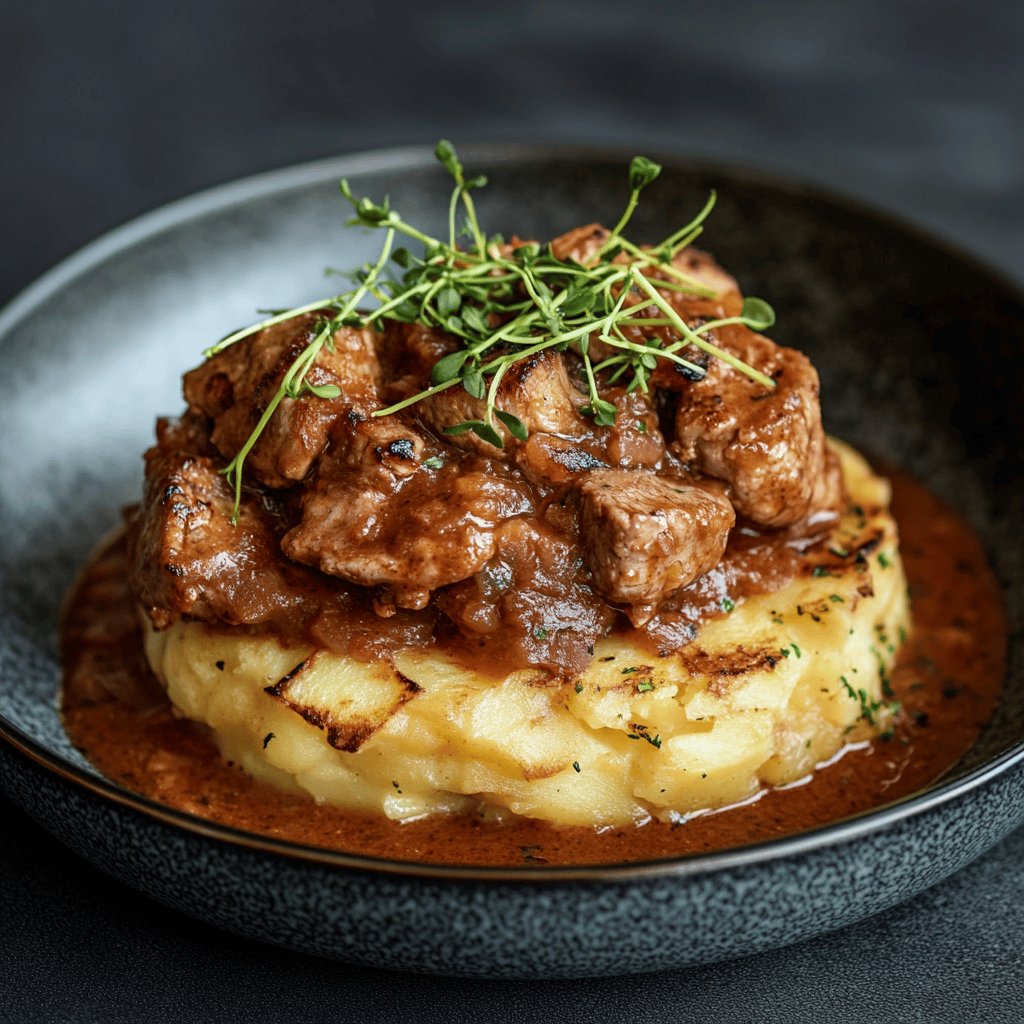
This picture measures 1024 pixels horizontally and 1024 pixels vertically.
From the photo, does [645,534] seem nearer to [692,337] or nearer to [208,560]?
[692,337]

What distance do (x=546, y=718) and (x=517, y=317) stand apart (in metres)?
1.23

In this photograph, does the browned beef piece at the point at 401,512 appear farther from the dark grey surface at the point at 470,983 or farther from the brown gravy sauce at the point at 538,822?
the dark grey surface at the point at 470,983

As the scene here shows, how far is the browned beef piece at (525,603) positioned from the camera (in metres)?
4.02

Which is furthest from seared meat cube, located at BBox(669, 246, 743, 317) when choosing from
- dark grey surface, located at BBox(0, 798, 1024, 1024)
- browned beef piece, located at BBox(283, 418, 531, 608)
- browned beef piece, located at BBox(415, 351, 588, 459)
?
dark grey surface, located at BBox(0, 798, 1024, 1024)

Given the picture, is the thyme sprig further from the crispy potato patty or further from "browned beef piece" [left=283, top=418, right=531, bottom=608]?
the crispy potato patty

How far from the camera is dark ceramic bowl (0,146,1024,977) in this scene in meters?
3.37

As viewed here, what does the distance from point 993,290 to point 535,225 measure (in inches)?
82.9

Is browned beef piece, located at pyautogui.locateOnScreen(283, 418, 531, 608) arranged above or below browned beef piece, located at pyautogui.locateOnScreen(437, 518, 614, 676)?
above

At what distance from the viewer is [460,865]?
3617mm

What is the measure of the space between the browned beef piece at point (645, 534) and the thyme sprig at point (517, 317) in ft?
0.85

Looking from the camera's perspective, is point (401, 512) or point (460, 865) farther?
point (401, 512)

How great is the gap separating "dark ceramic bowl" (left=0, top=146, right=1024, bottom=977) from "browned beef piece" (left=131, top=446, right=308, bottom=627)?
1.88 feet

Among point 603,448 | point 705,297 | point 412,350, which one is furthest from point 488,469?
point 705,297

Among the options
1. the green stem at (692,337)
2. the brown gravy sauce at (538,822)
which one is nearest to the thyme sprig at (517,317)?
the green stem at (692,337)
